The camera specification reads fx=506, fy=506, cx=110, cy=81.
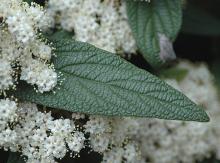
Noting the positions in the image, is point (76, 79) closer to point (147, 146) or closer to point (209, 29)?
point (147, 146)

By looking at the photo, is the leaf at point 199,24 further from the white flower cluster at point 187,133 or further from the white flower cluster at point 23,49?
the white flower cluster at point 23,49

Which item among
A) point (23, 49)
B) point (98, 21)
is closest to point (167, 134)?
point (98, 21)

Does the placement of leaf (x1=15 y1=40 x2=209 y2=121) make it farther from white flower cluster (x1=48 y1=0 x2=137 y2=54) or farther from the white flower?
white flower cluster (x1=48 y1=0 x2=137 y2=54)

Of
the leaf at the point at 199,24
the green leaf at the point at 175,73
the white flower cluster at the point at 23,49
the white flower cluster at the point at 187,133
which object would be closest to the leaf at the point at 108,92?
the white flower cluster at the point at 23,49

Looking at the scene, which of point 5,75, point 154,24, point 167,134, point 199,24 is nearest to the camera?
point 5,75

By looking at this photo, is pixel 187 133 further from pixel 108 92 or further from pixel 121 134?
pixel 108 92

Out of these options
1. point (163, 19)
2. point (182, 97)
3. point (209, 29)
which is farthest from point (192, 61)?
point (182, 97)

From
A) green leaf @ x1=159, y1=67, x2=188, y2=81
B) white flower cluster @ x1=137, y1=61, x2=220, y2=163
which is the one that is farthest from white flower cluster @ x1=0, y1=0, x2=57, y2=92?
green leaf @ x1=159, y1=67, x2=188, y2=81
